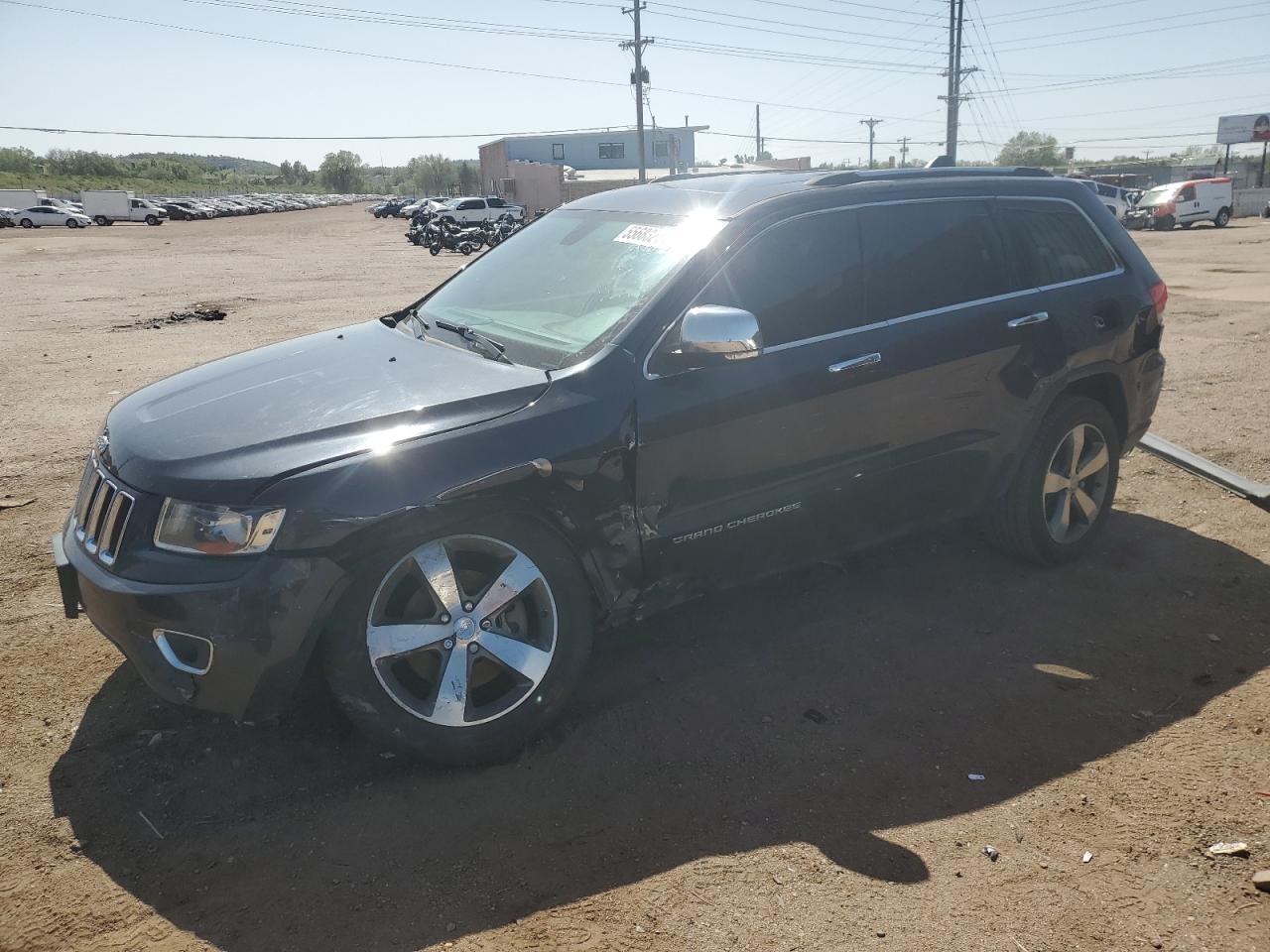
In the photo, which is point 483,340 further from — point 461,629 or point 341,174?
point 341,174

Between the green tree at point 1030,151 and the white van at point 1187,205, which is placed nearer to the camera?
the white van at point 1187,205

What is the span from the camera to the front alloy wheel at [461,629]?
300cm

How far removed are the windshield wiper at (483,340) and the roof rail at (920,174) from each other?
5.03ft

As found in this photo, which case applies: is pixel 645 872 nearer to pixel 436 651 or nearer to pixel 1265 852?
pixel 436 651

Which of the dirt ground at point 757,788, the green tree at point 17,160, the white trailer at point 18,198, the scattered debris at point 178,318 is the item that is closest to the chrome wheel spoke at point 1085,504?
the dirt ground at point 757,788

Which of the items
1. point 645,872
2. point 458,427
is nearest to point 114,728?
point 458,427

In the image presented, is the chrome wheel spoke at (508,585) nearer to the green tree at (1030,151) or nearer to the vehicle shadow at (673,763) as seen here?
the vehicle shadow at (673,763)

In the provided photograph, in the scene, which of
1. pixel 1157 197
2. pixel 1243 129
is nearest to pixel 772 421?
pixel 1157 197

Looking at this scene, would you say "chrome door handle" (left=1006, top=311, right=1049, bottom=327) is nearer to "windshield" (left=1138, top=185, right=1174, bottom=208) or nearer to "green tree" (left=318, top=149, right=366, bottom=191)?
"windshield" (left=1138, top=185, right=1174, bottom=208)

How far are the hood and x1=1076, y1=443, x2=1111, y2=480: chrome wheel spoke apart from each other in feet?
9.83

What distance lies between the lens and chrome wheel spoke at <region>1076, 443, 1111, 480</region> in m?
4.82

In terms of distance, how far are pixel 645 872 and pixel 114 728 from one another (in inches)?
79.6

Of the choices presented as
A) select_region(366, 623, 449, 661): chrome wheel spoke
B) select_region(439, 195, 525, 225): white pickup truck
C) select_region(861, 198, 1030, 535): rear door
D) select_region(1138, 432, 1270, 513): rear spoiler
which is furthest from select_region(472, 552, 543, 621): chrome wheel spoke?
select_region(439, 195, 525, 225): white pickup truck

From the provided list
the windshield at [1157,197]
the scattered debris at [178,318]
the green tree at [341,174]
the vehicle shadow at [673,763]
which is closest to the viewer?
the vehicle shadow at [673,763]
